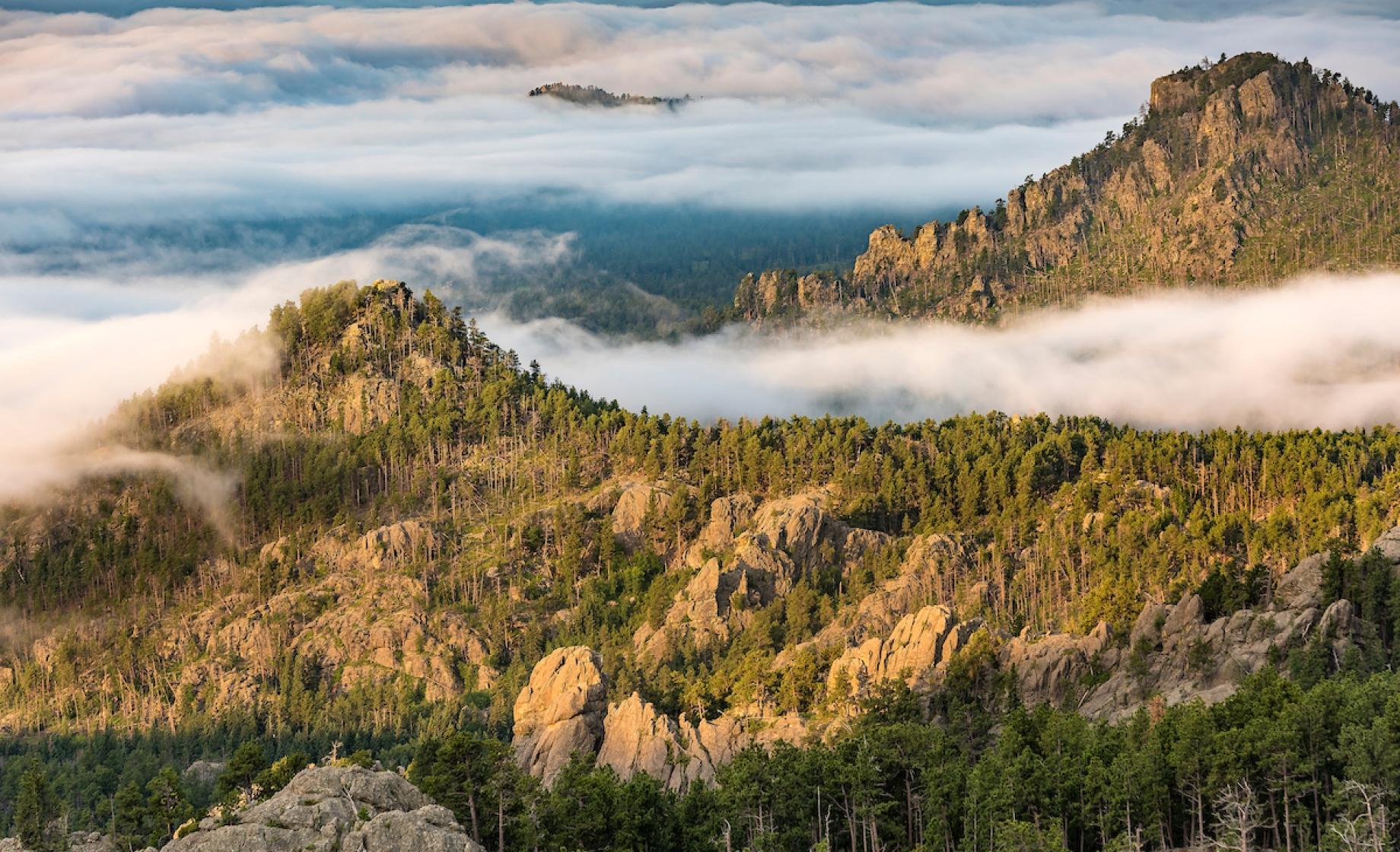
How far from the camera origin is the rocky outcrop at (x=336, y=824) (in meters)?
142

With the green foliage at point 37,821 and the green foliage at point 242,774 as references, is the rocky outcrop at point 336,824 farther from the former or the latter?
the green foliage at point 242,774

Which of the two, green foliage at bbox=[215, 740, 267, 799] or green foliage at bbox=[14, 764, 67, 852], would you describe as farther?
green foliage at bbox=[215, 740, 267, 799]

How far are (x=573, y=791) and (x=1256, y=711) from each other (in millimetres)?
53585

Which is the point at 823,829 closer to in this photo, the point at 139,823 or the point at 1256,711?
the point at 1256,711

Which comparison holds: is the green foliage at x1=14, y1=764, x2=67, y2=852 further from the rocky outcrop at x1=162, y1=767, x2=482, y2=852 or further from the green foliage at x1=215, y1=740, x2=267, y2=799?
the rocky outcrop at x1=162, y1=767, x2=482, y2=852

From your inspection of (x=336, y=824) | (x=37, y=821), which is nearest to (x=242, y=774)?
(x=37, y=821)

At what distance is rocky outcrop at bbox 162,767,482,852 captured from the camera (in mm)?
141625

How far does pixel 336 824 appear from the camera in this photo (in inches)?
5669

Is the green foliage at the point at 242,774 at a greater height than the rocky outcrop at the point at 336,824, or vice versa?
the rocky outcrop at the point at 336,824

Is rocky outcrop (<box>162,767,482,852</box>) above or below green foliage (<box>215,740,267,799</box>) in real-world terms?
above

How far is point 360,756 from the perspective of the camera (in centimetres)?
Answer: 17512

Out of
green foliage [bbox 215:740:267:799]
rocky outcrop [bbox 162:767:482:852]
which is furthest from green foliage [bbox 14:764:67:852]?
rocky outcrop [bbox 162:767:482:852]

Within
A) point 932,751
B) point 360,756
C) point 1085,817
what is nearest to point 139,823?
point 360,756

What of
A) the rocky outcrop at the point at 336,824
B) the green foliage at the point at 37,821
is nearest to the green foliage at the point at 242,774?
the green foliage at the point at 37,821
